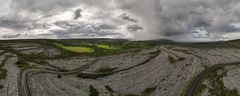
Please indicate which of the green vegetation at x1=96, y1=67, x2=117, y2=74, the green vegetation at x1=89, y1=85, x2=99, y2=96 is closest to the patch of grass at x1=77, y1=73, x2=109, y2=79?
the green vegetation at x1=96, y1=67, x2=117, y2=74

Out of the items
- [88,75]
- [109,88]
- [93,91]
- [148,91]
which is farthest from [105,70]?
[148,91]

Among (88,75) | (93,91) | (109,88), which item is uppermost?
(88,75)

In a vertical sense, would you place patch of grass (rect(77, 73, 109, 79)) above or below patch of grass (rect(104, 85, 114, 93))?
above

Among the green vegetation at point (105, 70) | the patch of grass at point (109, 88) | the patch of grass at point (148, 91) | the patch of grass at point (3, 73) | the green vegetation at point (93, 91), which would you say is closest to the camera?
the green vegetation at point (93, 91)

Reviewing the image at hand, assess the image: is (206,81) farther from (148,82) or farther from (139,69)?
(139,69)

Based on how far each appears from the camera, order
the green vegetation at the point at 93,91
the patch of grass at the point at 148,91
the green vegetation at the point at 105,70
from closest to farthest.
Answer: the green vegetation at the point at 93,91
the patch of grass at the point at 148,91
the green vegetation at the point at 105,70

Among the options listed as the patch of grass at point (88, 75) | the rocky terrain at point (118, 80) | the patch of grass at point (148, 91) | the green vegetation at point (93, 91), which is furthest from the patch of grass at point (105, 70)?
the patch of grass at point (148, 91)

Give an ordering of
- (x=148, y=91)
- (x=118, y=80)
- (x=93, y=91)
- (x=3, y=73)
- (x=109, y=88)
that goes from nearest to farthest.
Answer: (x=93, y=91)
(x=148, y=91)
(x=109, y=88)
(x=3, y=73)
(x=118, y=80)

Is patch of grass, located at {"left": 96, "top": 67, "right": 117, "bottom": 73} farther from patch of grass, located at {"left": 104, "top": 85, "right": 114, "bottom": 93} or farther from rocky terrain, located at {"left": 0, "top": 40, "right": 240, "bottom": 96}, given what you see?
patch of grass, located at {"left": 104, "top": 85, "right": 114, "bottom": 93}

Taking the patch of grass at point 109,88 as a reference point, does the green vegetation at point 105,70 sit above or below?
above

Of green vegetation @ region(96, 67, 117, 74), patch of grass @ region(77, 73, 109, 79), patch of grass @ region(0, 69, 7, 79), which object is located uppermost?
patch of grass @ region(0, 69, 7, 79)

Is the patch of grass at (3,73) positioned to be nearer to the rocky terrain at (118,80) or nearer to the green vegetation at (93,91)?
the rocky terrain at (118,80)

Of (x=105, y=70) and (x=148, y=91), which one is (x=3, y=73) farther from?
(x=148, y=91)

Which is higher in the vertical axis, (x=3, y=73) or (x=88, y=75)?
(x=3, y=73)
